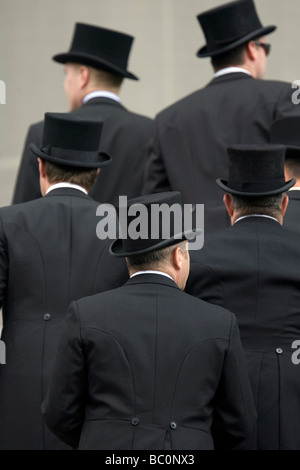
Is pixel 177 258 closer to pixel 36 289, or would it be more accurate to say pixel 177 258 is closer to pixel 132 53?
pixel 36 289

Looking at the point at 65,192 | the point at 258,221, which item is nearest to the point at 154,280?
the point at 258,221

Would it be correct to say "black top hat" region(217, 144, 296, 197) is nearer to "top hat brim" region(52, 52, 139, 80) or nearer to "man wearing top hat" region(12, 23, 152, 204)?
"man wearing top hat" region(12, 23, 152, 204)

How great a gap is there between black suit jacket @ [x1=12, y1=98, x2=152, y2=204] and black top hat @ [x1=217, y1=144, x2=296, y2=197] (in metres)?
1.23

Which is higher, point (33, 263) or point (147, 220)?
point (147, 220)

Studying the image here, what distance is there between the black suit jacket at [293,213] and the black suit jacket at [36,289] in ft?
2.06

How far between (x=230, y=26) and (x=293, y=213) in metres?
1.41

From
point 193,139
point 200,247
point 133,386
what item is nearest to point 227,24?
point 193,139

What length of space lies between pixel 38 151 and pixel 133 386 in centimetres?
120

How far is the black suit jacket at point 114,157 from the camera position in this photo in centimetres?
549

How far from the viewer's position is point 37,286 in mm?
4266

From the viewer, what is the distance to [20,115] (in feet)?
25.8

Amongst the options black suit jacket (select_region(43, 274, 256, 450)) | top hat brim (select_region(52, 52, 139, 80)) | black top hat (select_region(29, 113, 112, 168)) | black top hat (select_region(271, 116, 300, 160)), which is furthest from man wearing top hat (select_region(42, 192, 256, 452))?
top hat brim (select_region(52, 52, 139, 80))
